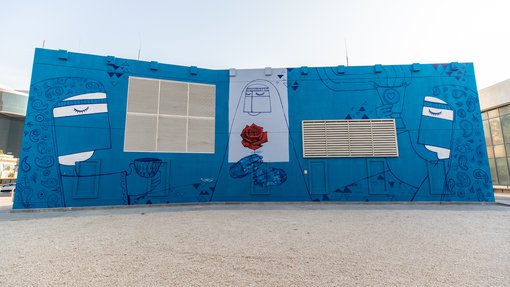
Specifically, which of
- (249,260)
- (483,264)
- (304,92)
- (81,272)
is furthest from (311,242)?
(304,92)

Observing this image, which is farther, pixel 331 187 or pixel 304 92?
pixel 304 92

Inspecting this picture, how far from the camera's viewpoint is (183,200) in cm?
1241

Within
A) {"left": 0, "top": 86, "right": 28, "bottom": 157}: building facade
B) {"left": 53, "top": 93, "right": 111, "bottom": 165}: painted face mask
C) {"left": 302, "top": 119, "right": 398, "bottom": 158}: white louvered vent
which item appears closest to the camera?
{"left": 53, "top": 93, "right": 111, "bottom": 165}: painted face mask

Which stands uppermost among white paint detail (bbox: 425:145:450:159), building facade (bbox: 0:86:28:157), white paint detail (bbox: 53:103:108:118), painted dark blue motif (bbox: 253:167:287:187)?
building facade (bbox: 0:86:28:157)

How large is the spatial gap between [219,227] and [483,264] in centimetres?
539

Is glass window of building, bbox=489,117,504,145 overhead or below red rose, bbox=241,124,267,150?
overhead

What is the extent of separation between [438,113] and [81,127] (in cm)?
1885

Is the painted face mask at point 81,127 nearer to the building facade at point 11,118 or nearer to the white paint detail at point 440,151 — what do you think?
the white paint detail at point 440,151

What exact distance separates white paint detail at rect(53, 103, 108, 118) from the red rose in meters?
7.26

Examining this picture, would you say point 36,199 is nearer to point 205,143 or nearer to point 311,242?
point 205,143

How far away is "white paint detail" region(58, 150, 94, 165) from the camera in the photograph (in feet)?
36.6

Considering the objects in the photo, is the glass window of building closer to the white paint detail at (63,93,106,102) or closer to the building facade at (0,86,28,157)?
the white paint detail at (63,93,106,102)

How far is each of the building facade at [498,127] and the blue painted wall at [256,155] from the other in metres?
11.9

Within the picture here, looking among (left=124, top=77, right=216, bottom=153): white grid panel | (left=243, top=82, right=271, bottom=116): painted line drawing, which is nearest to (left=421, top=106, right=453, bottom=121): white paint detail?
(left=243, top=82, right=271, bottom=116): painted line drawing
